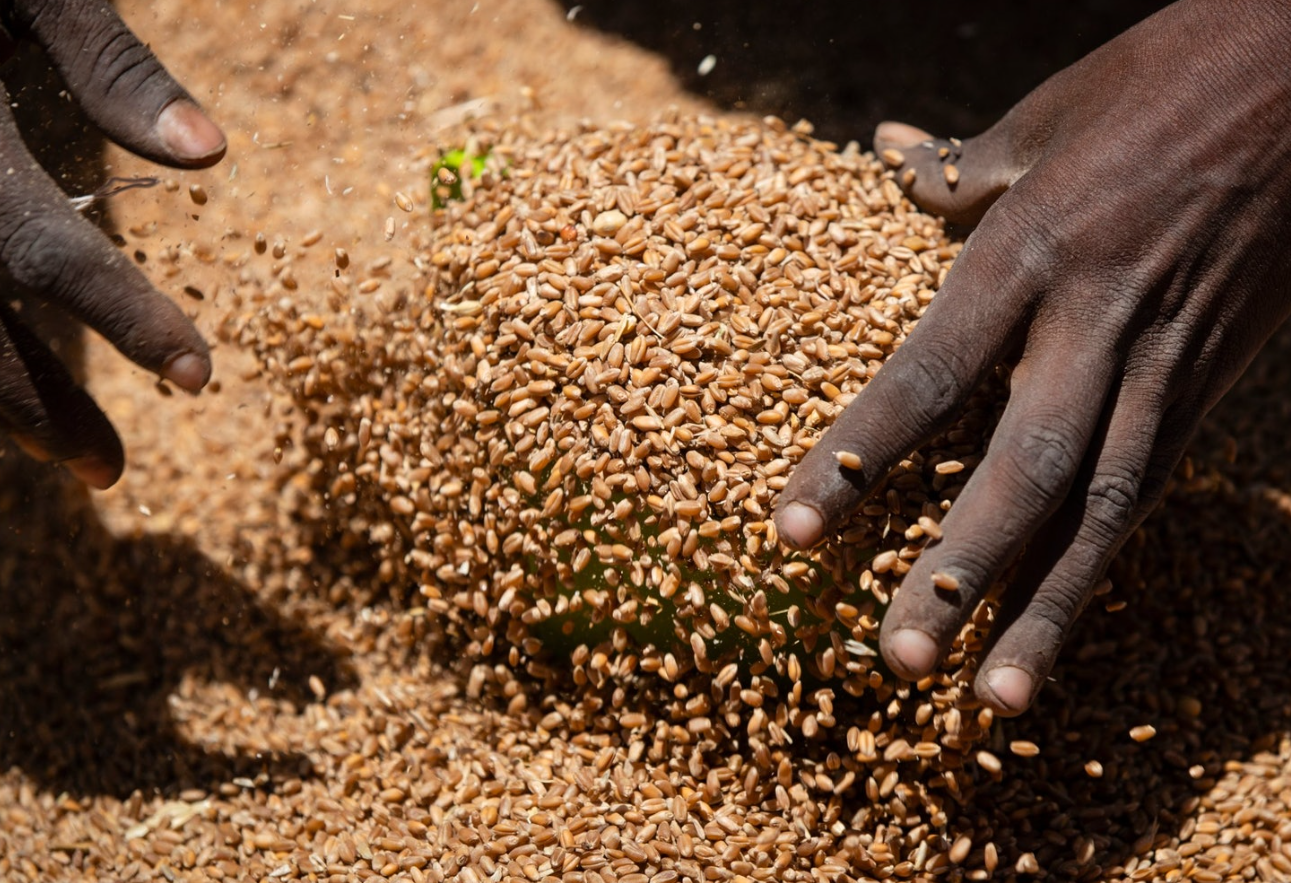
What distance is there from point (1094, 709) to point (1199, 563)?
1.51 ft

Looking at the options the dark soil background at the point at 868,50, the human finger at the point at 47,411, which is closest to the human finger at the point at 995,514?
the human finger at the point at 47,411

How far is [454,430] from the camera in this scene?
6.71 feet

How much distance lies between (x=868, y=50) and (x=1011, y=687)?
2308 millimetres

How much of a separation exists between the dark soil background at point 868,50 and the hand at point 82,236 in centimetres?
176

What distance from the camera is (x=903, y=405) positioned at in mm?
1565

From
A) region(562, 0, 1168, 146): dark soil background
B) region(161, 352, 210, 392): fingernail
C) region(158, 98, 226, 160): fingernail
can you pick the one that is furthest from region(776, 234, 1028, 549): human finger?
region(562, 0, 1168, 146): dark soil background

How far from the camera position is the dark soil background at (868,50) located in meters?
3.06

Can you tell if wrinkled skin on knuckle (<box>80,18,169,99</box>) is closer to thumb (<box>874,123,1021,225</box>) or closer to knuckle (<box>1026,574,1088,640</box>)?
thumb (<box>874,123,1021,225</box>)

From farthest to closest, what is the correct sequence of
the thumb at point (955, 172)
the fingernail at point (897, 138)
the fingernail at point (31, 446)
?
the fingernail at point (897, 138), the thumb at point (955, 172), the fingernail at point (31, 446)

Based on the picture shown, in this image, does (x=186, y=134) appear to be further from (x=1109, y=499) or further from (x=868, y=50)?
(x=868, y=50)

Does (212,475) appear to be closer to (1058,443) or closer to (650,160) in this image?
(650,160)

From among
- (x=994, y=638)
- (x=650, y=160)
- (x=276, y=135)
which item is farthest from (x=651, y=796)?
(x=276, y=135)

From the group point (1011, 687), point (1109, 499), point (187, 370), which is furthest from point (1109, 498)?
point (187, 370)

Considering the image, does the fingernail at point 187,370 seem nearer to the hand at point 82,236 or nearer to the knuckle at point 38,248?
the hand at point 82,236
